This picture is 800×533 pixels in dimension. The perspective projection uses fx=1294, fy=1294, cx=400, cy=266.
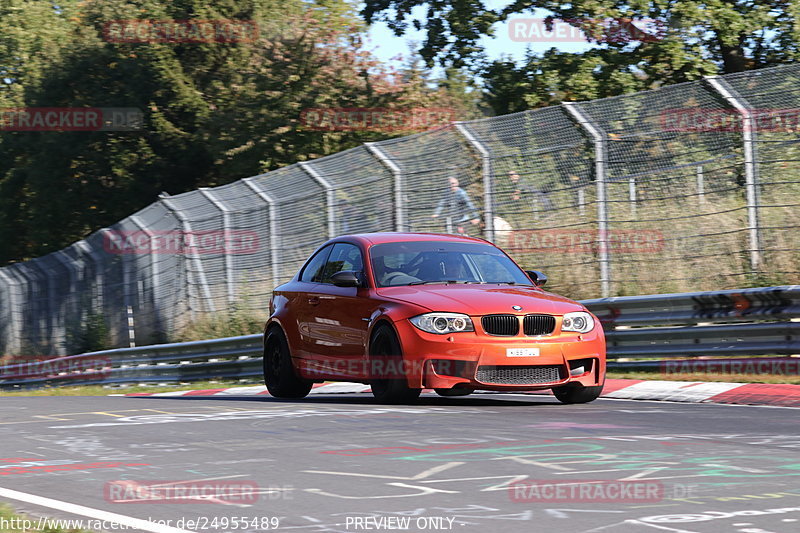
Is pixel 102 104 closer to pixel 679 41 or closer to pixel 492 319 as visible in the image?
pixel 679 41

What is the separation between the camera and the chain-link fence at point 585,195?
14109 millimetres

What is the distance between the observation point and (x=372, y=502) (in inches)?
240

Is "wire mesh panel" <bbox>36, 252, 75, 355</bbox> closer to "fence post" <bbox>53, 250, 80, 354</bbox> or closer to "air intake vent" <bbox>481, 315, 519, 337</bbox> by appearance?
"fence post" <bbox>53, 250, 80, 354</bbox>

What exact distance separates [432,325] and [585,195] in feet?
18.4

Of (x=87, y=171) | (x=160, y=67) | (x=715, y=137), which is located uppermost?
(x=160, y=67)

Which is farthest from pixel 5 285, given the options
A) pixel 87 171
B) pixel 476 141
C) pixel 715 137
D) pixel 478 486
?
pixel 478 486

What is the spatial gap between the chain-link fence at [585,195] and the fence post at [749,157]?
0.05 feet

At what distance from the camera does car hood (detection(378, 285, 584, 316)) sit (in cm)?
1072

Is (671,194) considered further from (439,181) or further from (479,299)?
(479,299)

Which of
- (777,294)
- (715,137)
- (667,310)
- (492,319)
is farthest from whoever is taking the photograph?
(715,137)

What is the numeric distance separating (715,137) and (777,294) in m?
2.65

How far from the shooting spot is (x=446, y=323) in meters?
10.6

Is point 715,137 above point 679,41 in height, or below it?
below

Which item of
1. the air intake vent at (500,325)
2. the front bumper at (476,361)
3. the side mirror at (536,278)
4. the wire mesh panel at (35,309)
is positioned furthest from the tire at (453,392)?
the wire mesh panel at (35,309)
